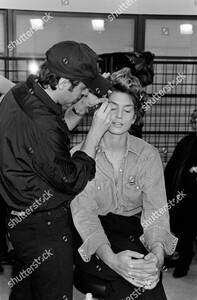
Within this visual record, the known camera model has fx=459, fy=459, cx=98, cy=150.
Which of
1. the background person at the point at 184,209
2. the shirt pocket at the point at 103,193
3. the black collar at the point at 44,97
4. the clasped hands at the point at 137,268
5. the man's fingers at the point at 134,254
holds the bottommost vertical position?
the background person at the point at 184,209

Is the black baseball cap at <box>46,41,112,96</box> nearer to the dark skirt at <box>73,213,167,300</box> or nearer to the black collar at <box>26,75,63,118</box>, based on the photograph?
the black collar at <box>26,75,63,118</box>

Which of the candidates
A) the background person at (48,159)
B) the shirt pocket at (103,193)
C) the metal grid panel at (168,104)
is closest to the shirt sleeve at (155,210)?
the shirt pocket at (103,193)

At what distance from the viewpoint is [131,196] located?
170cm

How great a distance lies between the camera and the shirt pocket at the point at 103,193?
1.68 meters

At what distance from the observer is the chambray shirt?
1.59 metres

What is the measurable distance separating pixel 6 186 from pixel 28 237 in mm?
183

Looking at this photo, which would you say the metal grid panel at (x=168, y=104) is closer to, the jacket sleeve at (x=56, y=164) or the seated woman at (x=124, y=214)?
the seated woman at (x=124, y=214)

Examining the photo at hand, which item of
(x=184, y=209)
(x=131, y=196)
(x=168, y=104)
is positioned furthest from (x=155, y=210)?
(x=168, y=104)

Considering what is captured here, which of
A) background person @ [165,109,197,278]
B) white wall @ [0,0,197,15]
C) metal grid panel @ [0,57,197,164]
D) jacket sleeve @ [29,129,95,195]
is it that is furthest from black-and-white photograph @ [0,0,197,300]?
white wall @ [0,0,197,15]

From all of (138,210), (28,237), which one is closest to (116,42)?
(138,210)

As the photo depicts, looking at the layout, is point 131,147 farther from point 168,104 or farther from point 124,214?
point 168,104

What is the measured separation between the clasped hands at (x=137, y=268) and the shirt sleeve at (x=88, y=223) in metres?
0.10

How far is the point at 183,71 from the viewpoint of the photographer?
15.7ft

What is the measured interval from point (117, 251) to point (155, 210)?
0.68 ft
